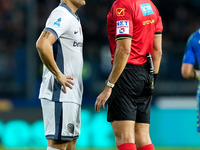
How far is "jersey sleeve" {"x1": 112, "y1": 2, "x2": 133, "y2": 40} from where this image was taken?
395 cm

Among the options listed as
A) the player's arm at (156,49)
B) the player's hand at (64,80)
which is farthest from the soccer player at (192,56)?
the player's hand at (64,80)

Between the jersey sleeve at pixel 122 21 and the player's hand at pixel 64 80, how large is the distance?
0.61 metres

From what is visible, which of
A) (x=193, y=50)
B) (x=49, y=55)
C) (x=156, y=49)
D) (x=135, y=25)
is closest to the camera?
(x=49, y=55)

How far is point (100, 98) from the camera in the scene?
397 cm

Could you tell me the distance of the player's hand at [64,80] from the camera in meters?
3.83

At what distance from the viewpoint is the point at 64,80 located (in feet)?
12.7

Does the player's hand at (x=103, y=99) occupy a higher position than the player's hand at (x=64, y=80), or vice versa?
the player's hand at (x=64, y=80)

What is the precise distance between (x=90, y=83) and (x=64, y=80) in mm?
6011

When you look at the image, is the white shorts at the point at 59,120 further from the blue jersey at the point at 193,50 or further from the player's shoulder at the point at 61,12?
the blue jersey at the point at 193,50

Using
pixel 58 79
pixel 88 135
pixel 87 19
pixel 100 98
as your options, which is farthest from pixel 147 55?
pixel 87 19

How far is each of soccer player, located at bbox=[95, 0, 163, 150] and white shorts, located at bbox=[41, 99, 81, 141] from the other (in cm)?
29

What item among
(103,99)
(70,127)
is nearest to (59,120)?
(70,127)

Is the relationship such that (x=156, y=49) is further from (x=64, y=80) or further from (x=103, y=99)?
(x=64, y=80)

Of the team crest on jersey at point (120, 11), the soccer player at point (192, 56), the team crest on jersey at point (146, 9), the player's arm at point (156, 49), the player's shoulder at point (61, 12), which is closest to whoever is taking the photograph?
the player's shoulder at point (61, 12)
